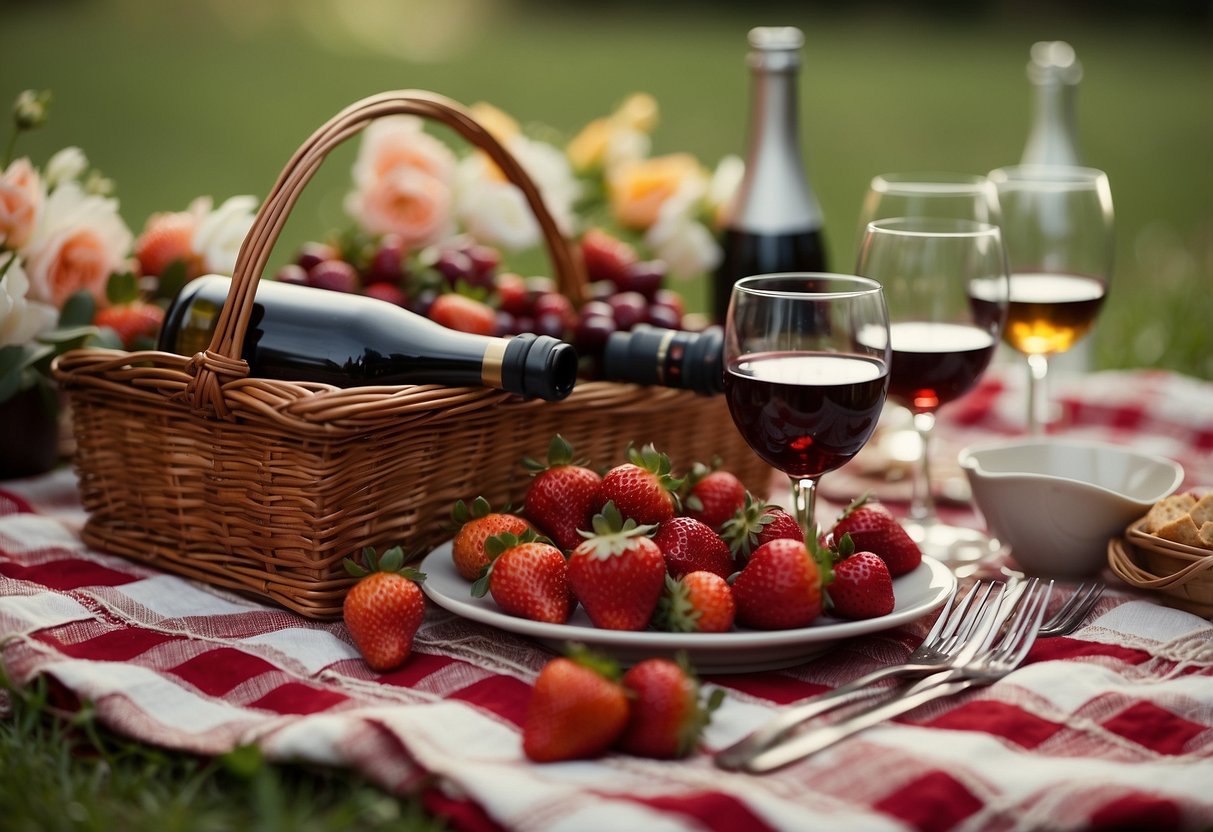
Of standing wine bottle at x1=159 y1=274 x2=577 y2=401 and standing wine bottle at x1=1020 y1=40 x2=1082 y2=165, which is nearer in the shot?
standing wine bottle at x1=159 y1=274 x2=577 y2=401

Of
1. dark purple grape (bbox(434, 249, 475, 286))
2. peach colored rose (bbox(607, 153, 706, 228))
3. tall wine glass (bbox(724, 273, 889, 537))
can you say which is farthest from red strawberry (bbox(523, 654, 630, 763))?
peach colored rose (bbox(607, 153, 706, 228))

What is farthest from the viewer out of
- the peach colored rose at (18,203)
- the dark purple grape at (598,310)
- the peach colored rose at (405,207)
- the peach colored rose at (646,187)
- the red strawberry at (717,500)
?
the peach colored rose at (646,187)

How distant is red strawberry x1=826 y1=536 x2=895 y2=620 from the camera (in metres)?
1.28

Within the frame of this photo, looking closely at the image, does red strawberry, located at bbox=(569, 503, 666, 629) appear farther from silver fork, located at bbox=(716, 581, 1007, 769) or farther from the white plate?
silver fork, located at bbox=(716, 581, 1007, 769)

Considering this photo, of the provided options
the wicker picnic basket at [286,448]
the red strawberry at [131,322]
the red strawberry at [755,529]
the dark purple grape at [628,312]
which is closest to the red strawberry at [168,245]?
the red strawberry at [131,322]

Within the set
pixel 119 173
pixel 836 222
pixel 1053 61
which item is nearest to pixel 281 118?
pixel 119 173

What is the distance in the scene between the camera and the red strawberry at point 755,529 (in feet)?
4.38

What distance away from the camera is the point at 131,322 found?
176cm

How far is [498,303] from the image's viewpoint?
6.07 ft

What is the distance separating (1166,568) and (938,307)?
41cm

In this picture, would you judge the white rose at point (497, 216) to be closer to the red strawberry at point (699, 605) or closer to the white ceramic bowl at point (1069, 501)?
the white ceramic bowl at point (1069, 501)

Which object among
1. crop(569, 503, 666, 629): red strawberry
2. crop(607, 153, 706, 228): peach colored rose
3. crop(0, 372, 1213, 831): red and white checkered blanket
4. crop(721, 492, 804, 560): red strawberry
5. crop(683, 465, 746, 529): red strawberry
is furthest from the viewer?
crop(607, 153, 706, 228): peach colored rose

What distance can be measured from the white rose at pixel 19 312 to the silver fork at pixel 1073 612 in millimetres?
1326

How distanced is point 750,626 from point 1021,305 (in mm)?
723
